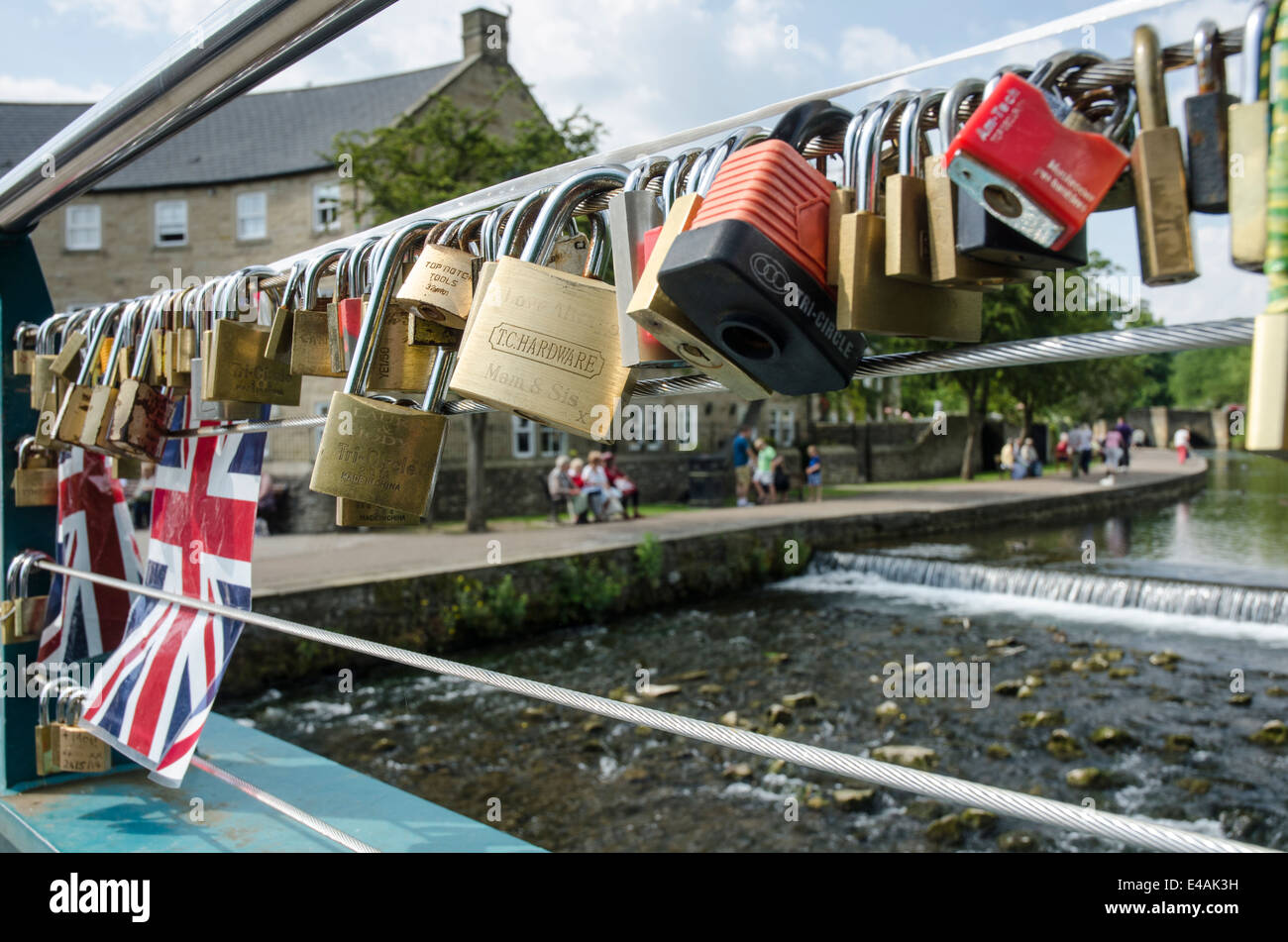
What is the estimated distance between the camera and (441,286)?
1128 millimetres

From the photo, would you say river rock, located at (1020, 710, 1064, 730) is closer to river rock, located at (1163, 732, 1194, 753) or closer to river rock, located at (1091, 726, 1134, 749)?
river rock, located at (1091, 726, 1134, 749)

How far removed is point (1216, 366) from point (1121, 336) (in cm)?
9367

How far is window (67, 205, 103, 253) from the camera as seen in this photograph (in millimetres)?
25266

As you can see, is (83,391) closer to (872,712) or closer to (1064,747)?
(1064,747)

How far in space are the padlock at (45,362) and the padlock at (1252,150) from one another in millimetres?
2505

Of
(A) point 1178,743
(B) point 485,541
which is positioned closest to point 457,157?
(B) point 485,541

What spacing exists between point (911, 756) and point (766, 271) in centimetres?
738

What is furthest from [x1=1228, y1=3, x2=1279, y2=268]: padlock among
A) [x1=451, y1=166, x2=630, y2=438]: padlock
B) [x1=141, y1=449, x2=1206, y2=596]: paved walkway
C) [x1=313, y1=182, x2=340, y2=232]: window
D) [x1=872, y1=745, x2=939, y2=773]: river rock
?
[x1=313, y1=182, x2=340, y2=232]: window

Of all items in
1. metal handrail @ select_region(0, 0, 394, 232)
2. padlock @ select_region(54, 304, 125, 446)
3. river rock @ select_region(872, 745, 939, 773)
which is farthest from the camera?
river rock @ select_region(872, 745, 939, 773)

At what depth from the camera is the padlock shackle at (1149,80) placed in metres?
0.65

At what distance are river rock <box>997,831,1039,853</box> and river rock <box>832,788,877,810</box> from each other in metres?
0.94

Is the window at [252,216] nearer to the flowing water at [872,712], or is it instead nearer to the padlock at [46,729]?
the flowing water at [872,712]

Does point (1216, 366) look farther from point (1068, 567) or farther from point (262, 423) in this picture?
point (262, 423)

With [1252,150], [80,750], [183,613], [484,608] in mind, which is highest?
[1252,150]
